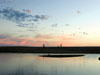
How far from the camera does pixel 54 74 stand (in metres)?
29.8

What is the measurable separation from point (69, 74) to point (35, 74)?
5533mm

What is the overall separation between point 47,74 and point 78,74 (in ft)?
16.7

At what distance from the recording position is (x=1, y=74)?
2894 cm

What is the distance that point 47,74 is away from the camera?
29578 mm

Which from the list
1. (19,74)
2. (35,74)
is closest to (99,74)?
(35,74)

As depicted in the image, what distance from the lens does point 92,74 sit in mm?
30234

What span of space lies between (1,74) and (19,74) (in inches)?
111

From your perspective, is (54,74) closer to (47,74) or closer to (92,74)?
(47,74)

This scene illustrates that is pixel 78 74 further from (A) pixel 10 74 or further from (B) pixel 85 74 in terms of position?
(A) pixel 10 74

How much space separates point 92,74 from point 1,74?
1475 centimetres

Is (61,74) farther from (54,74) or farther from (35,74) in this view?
(35,74)

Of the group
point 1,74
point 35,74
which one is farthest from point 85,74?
point 1,74

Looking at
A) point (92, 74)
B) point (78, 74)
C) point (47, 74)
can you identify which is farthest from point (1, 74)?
point (92, 74)

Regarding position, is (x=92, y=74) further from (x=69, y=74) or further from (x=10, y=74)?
(x=10, y=74)
